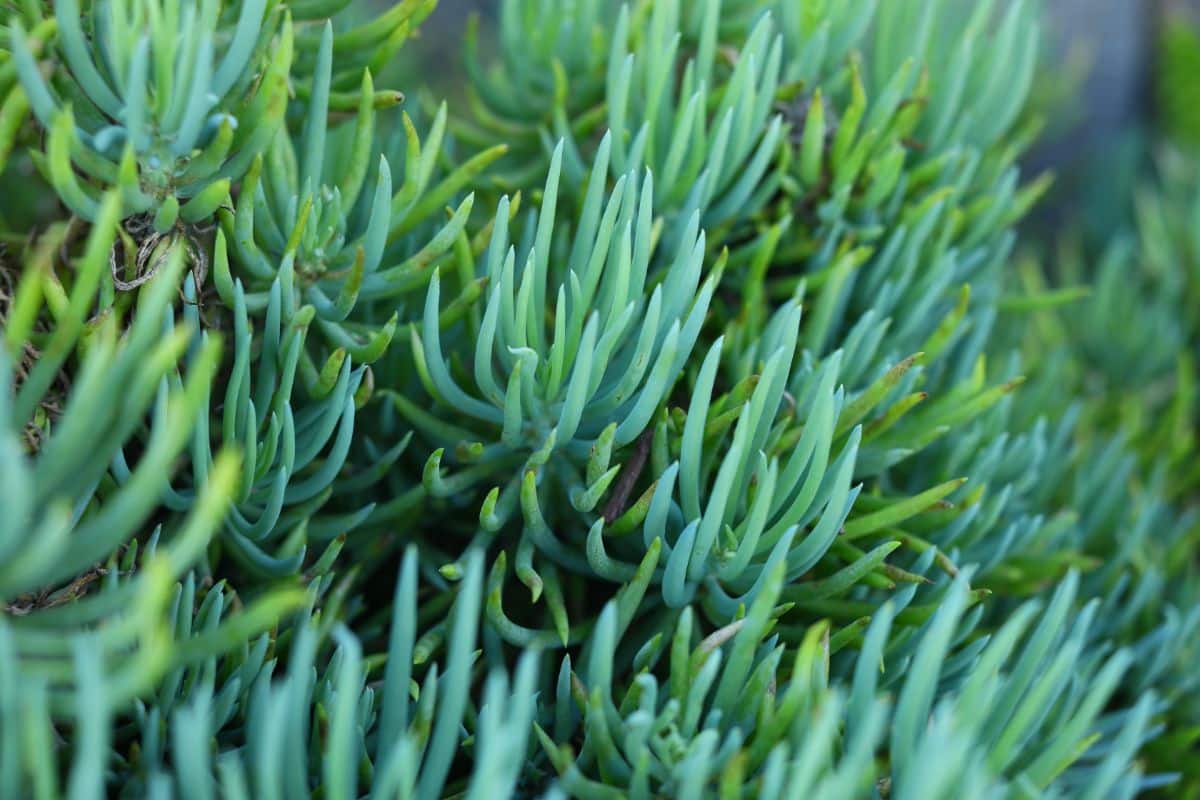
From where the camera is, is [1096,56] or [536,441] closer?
[536,441]

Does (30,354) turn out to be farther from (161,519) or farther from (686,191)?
(686,191)

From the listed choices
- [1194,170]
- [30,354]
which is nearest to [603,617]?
[30,354]

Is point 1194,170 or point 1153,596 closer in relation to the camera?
point 1153,596

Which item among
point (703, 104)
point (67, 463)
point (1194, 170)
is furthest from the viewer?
point (1194, 170)

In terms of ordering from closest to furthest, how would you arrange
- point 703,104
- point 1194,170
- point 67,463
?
point 67,463 → point 703,104 → point 1194,170

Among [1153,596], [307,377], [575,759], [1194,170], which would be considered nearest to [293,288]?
[307,377]

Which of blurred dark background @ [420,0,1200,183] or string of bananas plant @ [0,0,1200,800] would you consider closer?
string of bananas plant @ [0,0,1200,800]

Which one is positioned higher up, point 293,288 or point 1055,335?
point 293,288
